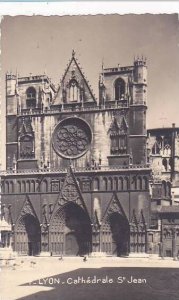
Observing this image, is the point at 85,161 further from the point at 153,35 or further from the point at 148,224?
the point at 153,35

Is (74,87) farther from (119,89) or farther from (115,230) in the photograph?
(115,230)

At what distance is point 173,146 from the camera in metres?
47.8

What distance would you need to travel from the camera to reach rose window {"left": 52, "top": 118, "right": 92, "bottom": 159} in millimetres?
39125

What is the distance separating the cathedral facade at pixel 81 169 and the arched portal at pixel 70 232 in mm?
69

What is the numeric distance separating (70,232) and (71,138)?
661cm

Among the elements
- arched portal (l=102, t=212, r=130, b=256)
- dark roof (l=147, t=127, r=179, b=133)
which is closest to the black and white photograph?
arched portal (l=102, t=212, r=130, b=256)

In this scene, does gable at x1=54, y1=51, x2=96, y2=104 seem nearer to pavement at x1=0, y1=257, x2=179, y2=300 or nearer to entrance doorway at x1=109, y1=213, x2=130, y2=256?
entrance doorway at x1=109, y1=213, x2=130, y2=256

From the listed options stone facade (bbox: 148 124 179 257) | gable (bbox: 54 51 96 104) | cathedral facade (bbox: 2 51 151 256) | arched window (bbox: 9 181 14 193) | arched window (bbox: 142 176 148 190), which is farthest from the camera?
gable (bbox: 54 51 96 104)

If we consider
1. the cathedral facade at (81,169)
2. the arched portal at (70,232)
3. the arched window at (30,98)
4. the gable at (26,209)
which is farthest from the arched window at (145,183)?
the arched window at (30,98)

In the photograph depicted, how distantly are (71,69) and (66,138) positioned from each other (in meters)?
5.01

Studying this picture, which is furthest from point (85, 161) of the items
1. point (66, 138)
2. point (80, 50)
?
point (80, 50)

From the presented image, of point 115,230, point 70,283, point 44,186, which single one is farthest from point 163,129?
point 70,283

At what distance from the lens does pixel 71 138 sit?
130 feet

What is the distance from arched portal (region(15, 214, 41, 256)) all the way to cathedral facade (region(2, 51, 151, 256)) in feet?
0.23
